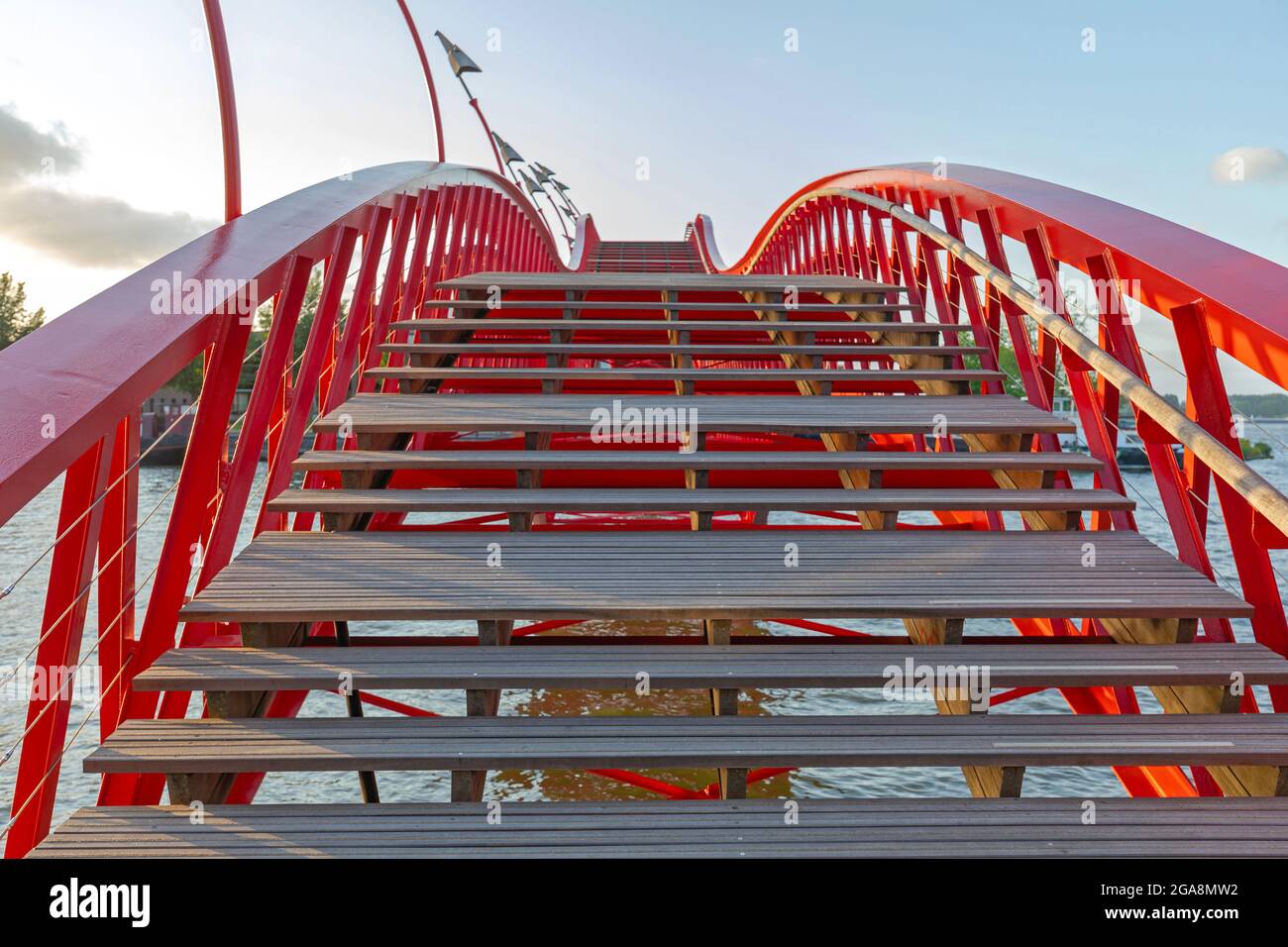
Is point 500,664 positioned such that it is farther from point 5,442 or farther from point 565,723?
point 5,442

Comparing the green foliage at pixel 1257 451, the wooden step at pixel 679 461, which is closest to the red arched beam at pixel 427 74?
the wooden step at pixel 679 461

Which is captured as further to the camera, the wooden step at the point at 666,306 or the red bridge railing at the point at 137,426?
the wooden step at the point at 666,306

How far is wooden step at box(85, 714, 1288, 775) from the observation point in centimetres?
275

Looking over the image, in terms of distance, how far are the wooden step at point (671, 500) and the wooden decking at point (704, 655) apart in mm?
15

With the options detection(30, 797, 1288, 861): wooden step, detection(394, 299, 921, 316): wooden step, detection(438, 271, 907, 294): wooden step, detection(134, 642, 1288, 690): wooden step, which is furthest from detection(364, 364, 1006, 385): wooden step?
detection(30, 797, 1288, 861): wooden step

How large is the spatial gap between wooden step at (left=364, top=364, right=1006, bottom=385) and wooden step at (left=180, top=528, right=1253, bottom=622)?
1.39m

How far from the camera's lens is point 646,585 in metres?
3.46

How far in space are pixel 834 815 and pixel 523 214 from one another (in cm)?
1344

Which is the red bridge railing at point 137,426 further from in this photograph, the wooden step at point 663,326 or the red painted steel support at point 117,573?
the wooden step at point 663,326

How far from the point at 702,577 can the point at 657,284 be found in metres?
4.16

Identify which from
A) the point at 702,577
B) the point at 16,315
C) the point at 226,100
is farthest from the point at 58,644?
the point at 16,315

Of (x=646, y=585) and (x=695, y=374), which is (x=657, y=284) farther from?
(x=646, y=585)

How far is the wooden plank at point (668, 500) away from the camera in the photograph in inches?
161

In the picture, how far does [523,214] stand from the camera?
15.2 m
